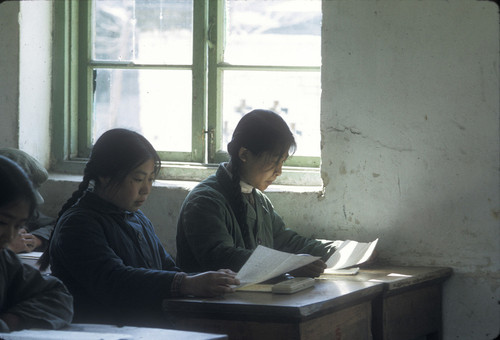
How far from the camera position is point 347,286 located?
225 cm

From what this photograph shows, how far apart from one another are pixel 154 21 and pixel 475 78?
1522mm

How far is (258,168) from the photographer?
8.86 ft

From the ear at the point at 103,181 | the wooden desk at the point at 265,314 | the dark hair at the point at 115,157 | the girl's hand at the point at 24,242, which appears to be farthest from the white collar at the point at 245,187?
the girl's hand at the point at 24,242

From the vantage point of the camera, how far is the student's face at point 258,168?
8.82ft

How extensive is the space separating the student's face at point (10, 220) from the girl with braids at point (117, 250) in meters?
0.48

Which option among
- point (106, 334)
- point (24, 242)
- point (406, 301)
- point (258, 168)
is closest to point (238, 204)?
point (258, 168)

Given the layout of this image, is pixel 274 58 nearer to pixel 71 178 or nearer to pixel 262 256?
pixel 71 178

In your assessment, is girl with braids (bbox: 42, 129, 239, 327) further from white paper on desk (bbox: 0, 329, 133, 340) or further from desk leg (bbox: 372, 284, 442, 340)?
desk leg (bbox: 372, 284, 442, 340)

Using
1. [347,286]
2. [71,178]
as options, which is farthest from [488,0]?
[71,178]

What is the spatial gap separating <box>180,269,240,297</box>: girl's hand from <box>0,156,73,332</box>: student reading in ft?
1.29

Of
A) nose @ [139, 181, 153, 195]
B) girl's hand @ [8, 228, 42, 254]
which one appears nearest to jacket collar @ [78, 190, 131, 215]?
nose @ [139, 181, 153, 195]

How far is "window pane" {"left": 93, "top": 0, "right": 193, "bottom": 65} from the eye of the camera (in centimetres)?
347

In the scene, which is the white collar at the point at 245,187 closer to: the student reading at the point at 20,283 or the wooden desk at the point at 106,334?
the student reading at the point at 20,283

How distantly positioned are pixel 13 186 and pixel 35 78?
2013 millimetres
